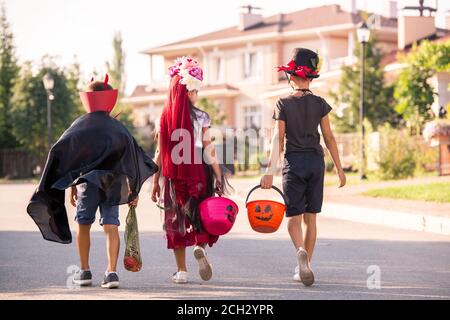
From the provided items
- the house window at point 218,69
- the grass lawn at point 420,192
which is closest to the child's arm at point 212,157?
the grass lawn at point 420,192

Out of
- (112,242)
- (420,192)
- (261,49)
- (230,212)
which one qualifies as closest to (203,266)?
(230,212)

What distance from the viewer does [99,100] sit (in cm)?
797

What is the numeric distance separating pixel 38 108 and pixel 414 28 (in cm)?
1725

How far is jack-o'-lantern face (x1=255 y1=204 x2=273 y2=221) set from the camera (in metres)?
8.34

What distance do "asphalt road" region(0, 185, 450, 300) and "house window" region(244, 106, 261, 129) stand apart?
36.5 metres

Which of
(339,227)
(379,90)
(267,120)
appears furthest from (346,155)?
(339,227)

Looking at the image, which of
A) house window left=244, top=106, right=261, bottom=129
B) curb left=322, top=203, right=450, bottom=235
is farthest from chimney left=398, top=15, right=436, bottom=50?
curb left=322, top=203, right=450, bottom=235

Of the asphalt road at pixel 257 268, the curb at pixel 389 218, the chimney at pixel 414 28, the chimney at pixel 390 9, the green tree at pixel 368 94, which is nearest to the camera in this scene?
the asphalt road at pixel 257 268

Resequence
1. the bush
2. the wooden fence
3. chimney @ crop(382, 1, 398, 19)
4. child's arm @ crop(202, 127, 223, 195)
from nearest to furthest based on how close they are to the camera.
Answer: child's arm @ crop(202, 127, 223, 195)
the bush
the wooden fence
chimney @ crop(382, 1, 398, 19)

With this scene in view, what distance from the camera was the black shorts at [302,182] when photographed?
8133 millimetres

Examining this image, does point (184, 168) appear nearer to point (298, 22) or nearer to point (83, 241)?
point (83, 241)

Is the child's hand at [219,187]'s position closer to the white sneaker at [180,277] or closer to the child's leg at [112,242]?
the white sneaker at [180,277]

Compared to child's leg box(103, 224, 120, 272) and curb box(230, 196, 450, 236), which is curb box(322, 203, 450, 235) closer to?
curb box(230, 196, 450, 236)

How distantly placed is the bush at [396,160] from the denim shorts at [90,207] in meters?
17.3
